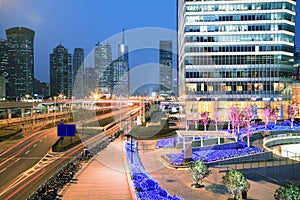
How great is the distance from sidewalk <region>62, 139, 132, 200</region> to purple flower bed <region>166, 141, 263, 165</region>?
4.93 m

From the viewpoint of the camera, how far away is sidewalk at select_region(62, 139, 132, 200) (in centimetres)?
1752

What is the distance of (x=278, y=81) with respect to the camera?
74062 millimetres

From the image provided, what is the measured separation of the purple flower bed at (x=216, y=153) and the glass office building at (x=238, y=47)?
1599 inches

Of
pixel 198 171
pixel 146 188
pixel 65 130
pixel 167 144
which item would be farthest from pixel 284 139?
pixel 146 188

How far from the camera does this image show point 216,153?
29312 mm

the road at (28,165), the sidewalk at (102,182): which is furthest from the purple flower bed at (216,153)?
the road at (28,165)

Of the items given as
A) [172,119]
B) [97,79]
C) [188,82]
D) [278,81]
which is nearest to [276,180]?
[172,119]

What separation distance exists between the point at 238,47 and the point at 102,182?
200 ft

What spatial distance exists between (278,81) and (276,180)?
5576 cm

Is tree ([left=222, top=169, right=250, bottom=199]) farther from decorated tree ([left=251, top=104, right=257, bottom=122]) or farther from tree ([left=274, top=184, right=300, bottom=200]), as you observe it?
decorated tree ([left=251, top=104, right=257, bottom=122])

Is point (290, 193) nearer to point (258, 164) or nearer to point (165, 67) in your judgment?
point (258, 164)

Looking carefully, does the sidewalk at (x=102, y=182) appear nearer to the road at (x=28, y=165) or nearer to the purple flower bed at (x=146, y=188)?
the purple flower bed at (x=146, y=188)

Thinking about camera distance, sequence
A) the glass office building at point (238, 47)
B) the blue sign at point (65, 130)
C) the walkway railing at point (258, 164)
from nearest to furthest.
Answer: the walkway railing at point (258, 164) → the blue sign at point (65, 130) → the glass office building at point (238, 47)

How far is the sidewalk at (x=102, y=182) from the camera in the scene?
57.5ft
